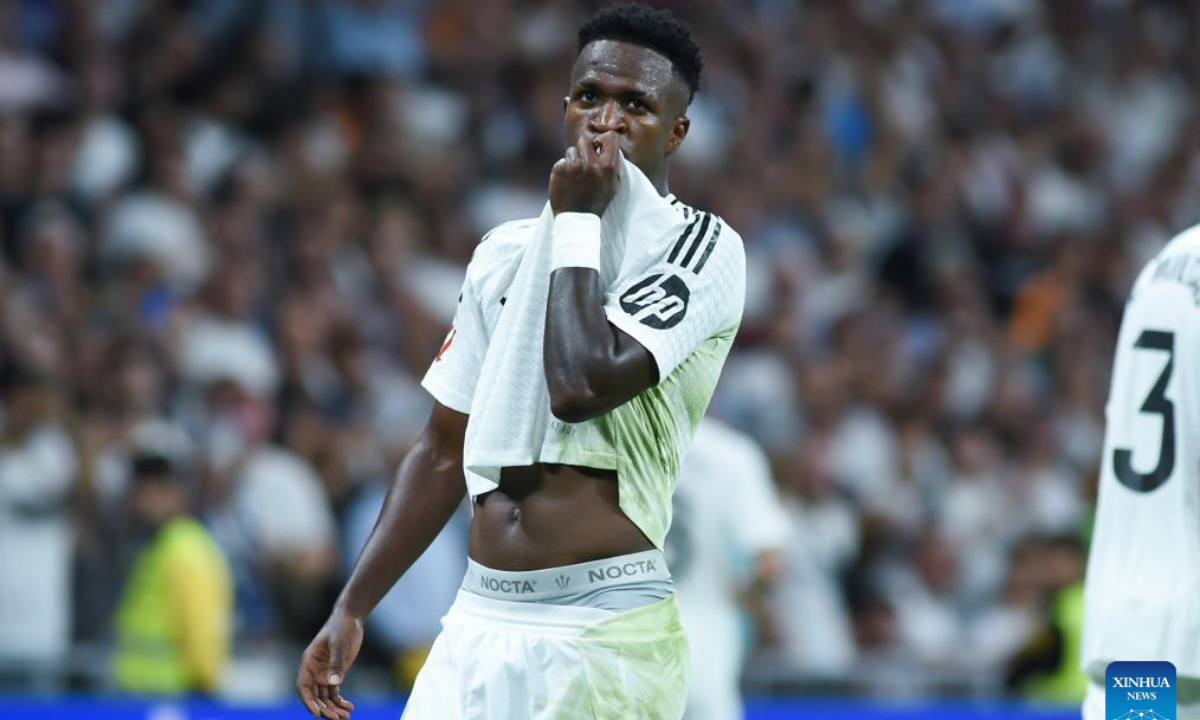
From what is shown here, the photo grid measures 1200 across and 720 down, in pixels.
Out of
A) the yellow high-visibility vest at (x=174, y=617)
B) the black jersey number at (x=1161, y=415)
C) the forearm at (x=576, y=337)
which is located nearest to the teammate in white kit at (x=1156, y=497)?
the black jersey number at (x=1161, y=415)

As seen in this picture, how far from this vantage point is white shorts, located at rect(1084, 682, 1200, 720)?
4.08m

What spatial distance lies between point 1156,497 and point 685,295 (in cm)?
117

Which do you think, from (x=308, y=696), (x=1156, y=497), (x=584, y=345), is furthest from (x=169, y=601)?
(x=1156, y=497)

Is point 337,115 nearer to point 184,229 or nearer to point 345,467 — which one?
point 184,229

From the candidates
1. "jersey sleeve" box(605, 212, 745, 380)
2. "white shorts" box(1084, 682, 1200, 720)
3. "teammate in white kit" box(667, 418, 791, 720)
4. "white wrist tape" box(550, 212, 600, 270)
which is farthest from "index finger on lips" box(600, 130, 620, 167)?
"teammate in white kit" box(667, 418, 791, 720)

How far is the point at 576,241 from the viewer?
368 cm

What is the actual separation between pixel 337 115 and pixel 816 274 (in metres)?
3.12

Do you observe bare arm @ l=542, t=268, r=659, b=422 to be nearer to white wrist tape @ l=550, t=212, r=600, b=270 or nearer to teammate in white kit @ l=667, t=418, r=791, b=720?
white wrist tape @ l=550, t=212, r=600, b=270

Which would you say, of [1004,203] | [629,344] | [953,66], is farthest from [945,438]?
[629,344]

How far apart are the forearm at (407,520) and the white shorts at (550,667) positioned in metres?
0.28

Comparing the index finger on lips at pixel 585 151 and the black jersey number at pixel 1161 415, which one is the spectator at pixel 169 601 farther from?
the black jersey number at pixel 1161 415

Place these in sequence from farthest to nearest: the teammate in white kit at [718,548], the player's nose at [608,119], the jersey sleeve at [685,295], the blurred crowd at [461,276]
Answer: the blurred crowd at [461,276]
the teammate in white kit at [718,548]
the player's nose at [608,119]
the jersey sleeve at [685,295]

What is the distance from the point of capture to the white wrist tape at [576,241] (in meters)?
3.67

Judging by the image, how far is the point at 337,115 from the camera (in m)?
10.7
